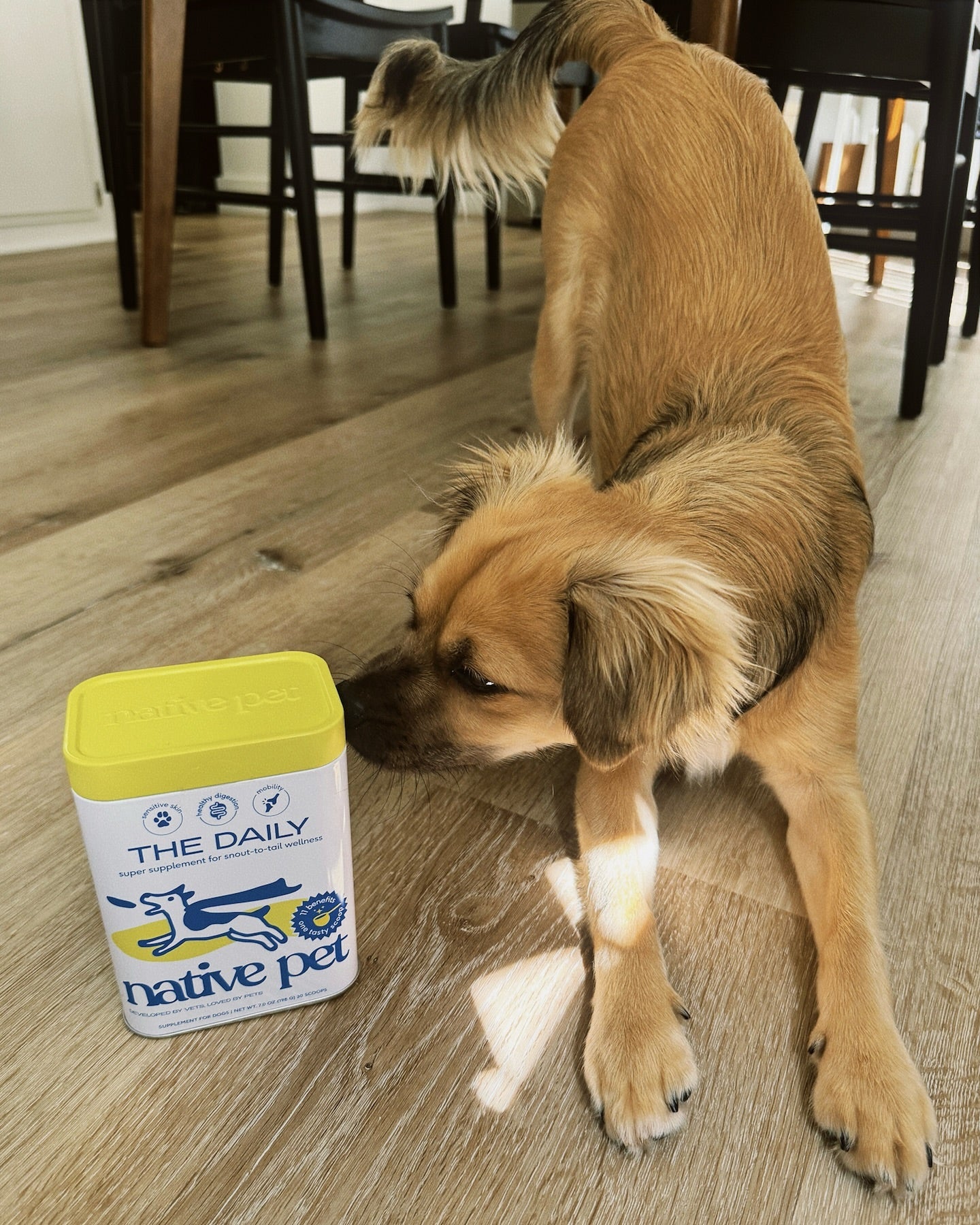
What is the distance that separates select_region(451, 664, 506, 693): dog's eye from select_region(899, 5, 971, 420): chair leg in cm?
222

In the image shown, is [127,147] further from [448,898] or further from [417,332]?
[448,898]

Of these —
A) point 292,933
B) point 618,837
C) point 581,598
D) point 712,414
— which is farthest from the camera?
point 712,414

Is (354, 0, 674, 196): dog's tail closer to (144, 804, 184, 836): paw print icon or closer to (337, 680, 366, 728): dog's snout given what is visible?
(337, 680, 366, 728): dog's snout

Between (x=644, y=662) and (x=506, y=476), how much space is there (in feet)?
1.49

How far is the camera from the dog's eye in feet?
3.76

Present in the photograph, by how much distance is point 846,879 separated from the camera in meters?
1.10

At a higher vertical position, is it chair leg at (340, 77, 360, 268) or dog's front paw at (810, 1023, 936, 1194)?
chair leg at (340, 77, 360, 268)

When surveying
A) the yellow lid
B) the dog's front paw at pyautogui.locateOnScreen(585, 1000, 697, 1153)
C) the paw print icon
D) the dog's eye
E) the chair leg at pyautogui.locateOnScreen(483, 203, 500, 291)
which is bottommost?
the dog's front paw at pyautogui.locateOnScreen(585, 1000, 697, 1153)

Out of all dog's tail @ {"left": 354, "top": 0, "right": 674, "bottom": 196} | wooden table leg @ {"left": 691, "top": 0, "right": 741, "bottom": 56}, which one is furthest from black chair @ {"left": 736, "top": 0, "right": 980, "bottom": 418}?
dog's tail @ {"left": 354, "top": 0, "right": 674, "bottom": 196}

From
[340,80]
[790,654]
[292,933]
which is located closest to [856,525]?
[790,654]

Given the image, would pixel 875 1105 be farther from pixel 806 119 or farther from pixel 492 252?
pixel 492 252

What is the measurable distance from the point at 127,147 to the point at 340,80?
489 centimetres

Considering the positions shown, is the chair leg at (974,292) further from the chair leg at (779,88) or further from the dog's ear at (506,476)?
the dog's ear at (506,476)

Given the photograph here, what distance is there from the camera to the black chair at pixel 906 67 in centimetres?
246
